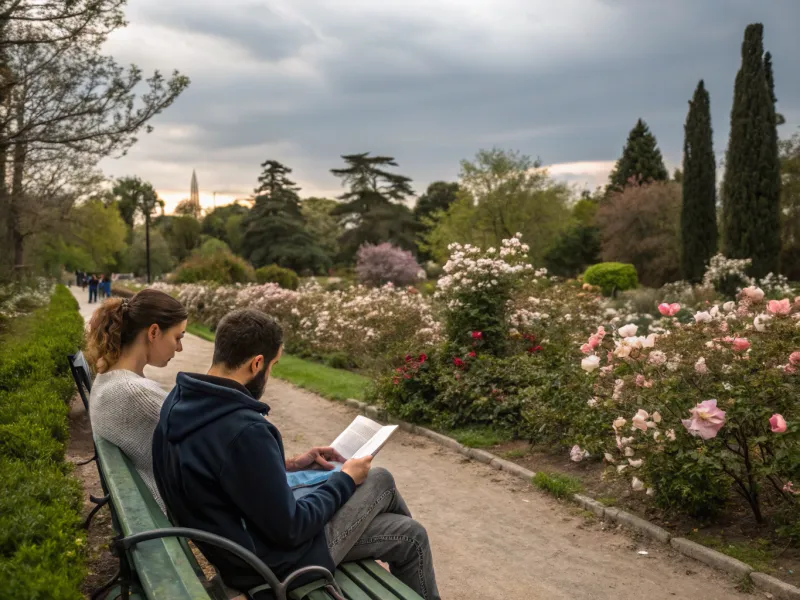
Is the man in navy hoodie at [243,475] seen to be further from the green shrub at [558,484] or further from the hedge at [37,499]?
the green shrub at [558,484]

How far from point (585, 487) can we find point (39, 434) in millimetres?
3953

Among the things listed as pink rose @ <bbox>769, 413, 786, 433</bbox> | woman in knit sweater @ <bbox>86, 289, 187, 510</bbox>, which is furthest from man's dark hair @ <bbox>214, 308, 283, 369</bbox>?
pink rose @ <bbox>769, 413, 786, 433</bbox>

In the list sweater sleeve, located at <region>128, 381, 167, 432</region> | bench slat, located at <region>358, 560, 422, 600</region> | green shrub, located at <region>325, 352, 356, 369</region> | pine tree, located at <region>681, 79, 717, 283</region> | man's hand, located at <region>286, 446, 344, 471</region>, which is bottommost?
green shrub, located at <region>325, 352, 356, 369</region>

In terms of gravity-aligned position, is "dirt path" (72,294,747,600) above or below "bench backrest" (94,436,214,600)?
below

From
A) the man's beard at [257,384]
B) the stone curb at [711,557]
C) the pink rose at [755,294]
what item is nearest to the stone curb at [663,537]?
the stone curb at [711,557]

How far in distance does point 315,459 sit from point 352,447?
0.18 meters

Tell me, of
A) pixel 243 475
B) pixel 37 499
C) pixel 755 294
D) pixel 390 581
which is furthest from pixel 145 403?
pixel 755 294

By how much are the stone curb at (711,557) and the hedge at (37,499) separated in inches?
136

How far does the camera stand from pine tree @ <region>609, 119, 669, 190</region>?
4634 centimetres

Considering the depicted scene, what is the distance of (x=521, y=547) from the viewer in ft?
15.6

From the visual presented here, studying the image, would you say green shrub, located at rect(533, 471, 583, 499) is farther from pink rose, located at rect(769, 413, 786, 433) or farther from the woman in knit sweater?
the woman in knit sweater

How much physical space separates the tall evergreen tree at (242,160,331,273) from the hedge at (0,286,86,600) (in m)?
Result: 49.6

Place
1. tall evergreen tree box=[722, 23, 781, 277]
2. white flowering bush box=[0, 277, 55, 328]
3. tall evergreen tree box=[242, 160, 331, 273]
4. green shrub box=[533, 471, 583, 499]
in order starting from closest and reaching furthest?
green shrub box=[533, 471, 583, 499] < white flowering bush box=[0, 277, 55, 328] < tall evergreen tree box=[722, 23, 781, 277] < tall evergreen tree box=[242, 160, 331, 273]

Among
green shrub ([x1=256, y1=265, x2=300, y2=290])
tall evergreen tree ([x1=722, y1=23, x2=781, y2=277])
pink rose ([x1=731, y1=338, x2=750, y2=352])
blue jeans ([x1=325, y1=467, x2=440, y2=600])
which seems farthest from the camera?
green shrub ([x1=256, y1=265, x2=300, y2=290])
